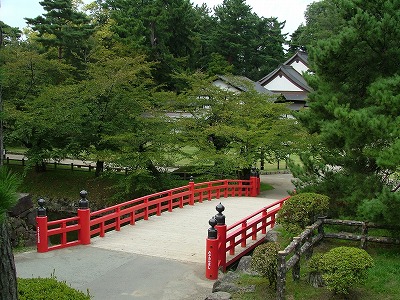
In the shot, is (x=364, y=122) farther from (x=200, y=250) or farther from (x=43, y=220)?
(x=43, y=220)

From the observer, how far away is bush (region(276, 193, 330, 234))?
28.3 feet

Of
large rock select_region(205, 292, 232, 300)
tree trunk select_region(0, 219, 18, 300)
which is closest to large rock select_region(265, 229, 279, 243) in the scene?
large rock select_region(205, 292, 232, 300)

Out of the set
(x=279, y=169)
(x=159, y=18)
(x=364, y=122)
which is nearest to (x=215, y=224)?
(x=364, y=122)

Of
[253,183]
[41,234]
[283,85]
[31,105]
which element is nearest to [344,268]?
[41,234]

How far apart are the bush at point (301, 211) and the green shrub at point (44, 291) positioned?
5090 millimetres

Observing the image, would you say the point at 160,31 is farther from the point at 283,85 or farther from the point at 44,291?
the point at 44,291

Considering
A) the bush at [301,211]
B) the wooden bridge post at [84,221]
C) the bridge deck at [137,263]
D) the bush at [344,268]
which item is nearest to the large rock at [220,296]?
the bridge deck at [137,263]

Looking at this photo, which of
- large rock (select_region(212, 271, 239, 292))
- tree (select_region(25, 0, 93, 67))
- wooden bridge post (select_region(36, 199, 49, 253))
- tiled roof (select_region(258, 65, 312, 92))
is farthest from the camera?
tiled roof (select_region(258, 65, 312, 92))

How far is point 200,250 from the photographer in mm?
10852

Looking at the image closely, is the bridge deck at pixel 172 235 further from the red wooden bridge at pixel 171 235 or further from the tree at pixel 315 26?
the tree at pixel 315 26

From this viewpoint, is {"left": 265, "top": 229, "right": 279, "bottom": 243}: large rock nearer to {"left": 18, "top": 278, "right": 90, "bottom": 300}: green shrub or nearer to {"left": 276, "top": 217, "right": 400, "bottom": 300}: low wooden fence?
{"left": 276, "top": 217, "right": 400, "bottom": 300}: low wooden fence

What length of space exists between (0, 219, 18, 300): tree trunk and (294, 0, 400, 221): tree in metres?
6.43

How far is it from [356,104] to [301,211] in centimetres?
308

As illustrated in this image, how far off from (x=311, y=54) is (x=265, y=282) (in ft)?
17.9
